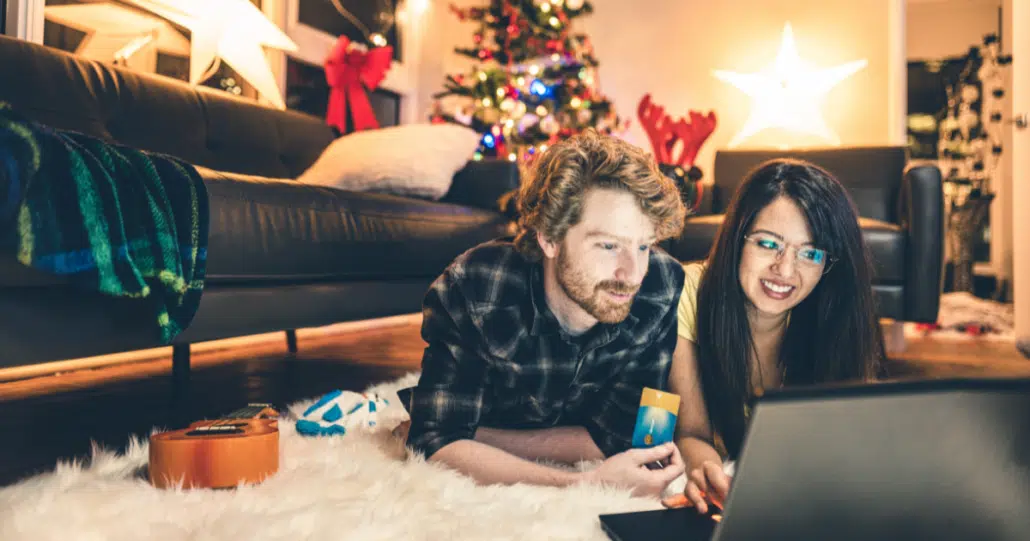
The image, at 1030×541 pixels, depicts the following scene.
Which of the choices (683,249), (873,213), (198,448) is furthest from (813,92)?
(198,448)

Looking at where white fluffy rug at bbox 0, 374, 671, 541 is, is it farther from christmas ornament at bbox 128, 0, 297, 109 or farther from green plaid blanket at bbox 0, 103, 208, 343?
christmas ornament at bbox 128, 0, 297, 109

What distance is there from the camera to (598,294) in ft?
3.47

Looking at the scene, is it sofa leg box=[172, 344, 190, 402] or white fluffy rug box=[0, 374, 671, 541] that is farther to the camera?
sofa leg box=[172, 344, 190, 402]

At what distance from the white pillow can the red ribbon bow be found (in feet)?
3.16

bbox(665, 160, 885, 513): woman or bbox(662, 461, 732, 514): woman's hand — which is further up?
bbox(665, 160, 885, 513): woman

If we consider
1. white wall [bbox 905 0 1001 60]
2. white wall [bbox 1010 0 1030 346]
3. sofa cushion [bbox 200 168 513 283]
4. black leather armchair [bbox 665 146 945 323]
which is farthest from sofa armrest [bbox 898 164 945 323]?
white wall [bbox 905 0 1001 60]

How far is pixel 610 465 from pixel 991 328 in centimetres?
333

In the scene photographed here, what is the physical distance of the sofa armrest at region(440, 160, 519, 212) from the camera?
251cm

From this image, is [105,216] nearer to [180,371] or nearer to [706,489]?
[180,371]

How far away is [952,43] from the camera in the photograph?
6977 mm

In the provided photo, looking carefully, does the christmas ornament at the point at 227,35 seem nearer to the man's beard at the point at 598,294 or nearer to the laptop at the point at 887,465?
the man's beard at the point at 598,294

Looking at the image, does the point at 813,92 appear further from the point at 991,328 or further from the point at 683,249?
the point at 683,249

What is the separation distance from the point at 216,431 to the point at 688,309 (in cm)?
82

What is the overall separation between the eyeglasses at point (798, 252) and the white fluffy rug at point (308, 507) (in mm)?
479
